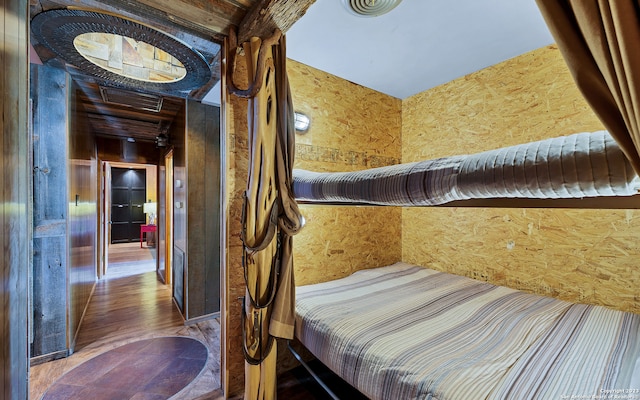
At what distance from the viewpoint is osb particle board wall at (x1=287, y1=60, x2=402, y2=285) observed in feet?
7.30

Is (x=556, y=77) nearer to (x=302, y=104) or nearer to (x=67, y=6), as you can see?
(x=302, y=104)

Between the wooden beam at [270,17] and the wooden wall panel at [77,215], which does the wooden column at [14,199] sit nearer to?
the wooden beam at [270,17]

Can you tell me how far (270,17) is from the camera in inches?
50.1

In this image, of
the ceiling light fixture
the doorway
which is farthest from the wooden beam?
the doorway

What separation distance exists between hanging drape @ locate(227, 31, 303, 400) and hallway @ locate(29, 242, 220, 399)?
696mm

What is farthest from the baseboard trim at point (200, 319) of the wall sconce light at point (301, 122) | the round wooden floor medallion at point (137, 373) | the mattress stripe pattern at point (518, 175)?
the mattress stripe pattern at point (518, 175)

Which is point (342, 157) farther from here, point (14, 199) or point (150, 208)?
point (150, 208)

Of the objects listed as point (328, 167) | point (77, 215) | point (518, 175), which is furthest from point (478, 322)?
point (77, 215)

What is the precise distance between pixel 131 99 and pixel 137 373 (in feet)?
8.70

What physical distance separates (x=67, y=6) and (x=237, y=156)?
1.23 m

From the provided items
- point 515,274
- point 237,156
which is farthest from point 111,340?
point 515,274

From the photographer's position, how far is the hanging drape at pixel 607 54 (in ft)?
1.33

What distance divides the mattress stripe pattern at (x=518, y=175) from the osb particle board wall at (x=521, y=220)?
176 centimetres

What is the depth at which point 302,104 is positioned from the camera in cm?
224
